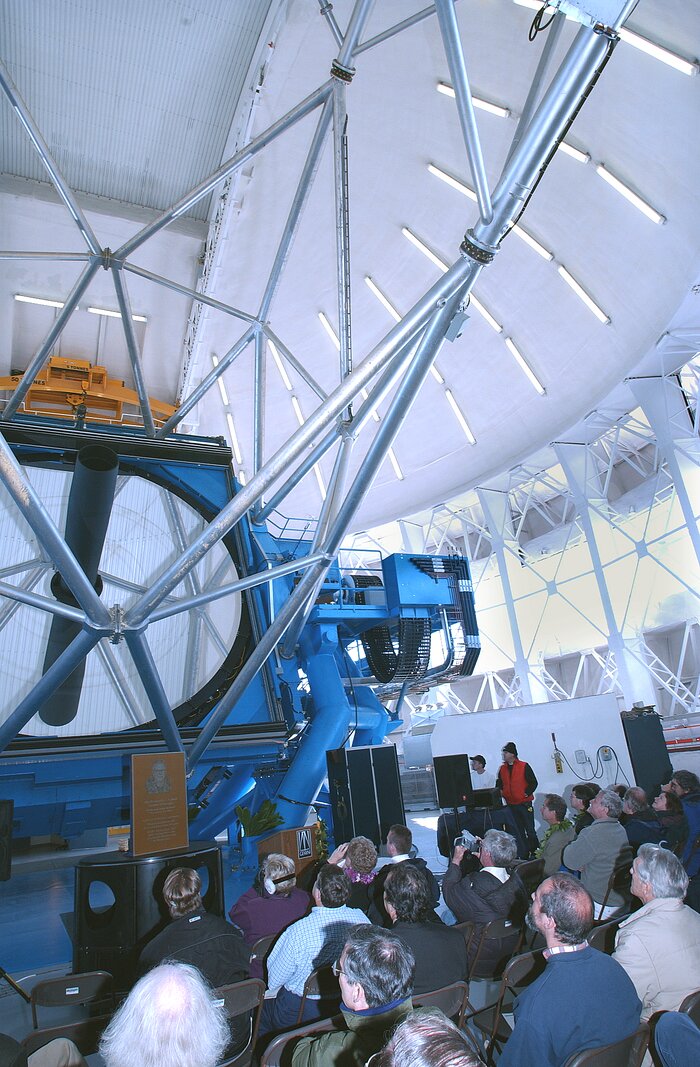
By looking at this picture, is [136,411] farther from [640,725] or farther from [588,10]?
[588,10]

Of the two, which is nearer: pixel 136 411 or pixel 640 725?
pixel 640 725

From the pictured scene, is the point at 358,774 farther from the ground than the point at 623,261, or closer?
closer

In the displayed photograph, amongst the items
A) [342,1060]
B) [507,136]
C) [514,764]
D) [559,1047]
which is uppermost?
[507,136]

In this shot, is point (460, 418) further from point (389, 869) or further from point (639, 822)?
point (389, 869)

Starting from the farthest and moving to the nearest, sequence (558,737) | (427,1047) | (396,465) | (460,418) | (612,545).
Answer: (396,465)
(612,545)
(460,418)
(558,737)
(427,1047)

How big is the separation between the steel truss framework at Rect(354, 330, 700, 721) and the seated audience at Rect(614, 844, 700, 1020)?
1567 centimetres

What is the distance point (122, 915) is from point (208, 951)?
2.26 meters

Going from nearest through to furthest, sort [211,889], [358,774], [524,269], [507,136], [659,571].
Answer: [211,889]
[358,774]
[507,136]
[524,269]
[659,571]

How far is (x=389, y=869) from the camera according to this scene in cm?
527

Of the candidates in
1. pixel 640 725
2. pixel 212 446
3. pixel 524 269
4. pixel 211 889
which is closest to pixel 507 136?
pixel 524 269

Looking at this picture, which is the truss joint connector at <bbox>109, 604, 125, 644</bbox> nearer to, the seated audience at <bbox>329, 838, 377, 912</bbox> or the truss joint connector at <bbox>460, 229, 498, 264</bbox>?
the seated audience at <bbox>329, 838, 377, 912</bbox>

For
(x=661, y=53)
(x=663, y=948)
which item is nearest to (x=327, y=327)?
(x=661, y=53)

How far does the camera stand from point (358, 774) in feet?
33.6

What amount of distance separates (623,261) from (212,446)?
466 inches
